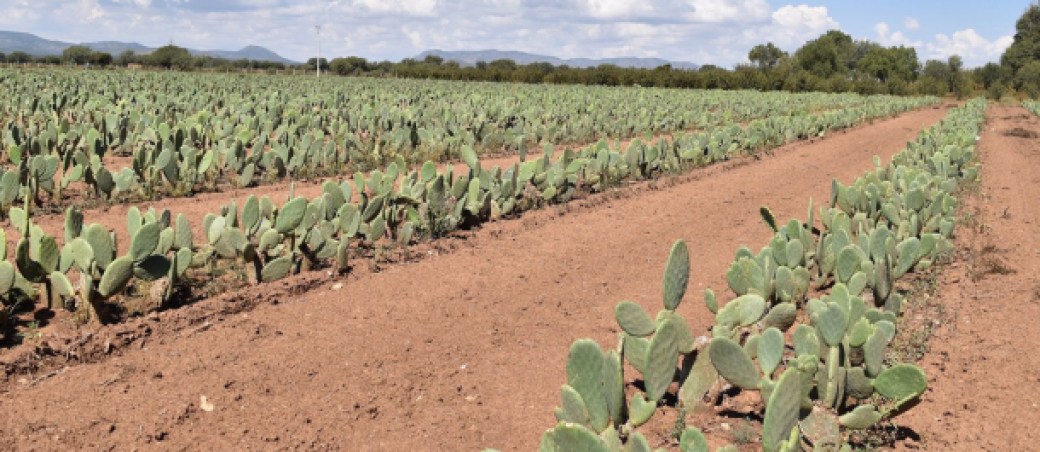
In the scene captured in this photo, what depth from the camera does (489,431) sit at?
3523mm

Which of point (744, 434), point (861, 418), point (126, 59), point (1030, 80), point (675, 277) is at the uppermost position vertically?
point (1030, 80)

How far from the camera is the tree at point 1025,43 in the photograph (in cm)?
8162

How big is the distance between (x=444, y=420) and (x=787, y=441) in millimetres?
1514

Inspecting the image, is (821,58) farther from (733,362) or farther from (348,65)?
(733,362)

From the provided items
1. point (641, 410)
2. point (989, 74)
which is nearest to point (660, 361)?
point (641, 410)

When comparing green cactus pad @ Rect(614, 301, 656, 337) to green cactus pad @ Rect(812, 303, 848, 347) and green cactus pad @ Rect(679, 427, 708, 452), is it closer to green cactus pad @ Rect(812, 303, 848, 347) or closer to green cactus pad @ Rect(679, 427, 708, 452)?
green cactus pad @ Rect(812, 303, 848, 347)

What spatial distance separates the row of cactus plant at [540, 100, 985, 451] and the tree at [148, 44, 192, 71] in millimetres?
59181

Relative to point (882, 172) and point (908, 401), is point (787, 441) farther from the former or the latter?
point (882, 172)

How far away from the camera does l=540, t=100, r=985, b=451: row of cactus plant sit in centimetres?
276

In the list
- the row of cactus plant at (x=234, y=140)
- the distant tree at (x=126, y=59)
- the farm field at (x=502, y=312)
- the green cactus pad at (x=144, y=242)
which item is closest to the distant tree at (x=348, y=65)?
the distant tree at (x=126, y=59)

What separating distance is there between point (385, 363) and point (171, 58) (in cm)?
6584

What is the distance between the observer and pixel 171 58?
207ft

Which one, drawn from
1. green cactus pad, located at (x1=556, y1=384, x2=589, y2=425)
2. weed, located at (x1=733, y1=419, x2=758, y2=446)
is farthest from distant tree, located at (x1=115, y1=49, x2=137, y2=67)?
green cactus pad, located at (x1=556, y1=384, x2=589, y2=425)

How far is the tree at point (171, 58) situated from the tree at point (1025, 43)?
238 feet
